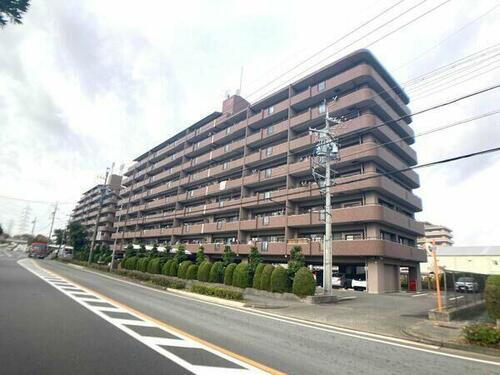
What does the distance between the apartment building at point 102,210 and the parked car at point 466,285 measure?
6269cm

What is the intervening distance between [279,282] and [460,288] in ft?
34.4

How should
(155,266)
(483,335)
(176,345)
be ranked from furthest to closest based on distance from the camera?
1. (155,266)
2. (483,335)
3. (176,345)

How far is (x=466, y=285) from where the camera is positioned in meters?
14.9

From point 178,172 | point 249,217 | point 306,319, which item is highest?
point 178,172

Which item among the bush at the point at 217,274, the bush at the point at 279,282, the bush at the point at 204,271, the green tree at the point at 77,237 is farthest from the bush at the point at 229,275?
the green tree at the point at 77,237

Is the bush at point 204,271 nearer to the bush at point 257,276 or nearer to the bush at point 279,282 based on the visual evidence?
the bush at point 257,276

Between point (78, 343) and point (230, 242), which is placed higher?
point (230, 242)

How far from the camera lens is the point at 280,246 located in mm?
32688

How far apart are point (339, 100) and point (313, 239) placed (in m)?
14.4

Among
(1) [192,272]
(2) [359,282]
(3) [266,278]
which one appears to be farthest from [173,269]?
(2) [359,282]

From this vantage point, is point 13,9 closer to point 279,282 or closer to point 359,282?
point 279,282

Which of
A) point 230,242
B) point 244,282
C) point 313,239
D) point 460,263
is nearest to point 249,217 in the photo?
point 230,242

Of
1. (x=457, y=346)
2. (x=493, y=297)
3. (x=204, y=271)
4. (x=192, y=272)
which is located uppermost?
(x=493, y=297)

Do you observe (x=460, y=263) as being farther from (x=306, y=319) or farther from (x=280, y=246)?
(x=306, y=319)
